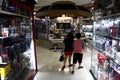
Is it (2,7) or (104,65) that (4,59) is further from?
(104,65)

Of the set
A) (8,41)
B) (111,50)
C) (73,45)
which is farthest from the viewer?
(73,45)

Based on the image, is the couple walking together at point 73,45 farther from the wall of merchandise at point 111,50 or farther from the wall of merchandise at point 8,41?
the wall of merchandise at point 8,41

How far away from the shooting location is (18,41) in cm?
439

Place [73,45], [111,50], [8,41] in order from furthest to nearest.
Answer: [73,45] < [111,50] < [8,41]

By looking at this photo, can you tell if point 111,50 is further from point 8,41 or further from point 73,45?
point 73,45

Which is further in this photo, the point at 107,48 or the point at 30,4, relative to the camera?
the point at 30,4

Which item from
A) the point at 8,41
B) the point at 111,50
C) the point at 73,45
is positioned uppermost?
the point at 8,41

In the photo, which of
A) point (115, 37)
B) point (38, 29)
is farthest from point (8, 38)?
point (38, 29)

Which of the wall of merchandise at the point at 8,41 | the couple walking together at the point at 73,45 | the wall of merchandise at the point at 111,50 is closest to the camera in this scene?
the wall of merchandise at the point at 8,41

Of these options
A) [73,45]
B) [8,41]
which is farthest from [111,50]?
[73,45]

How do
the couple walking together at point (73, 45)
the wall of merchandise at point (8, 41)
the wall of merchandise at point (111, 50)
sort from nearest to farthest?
1. the wall of merchandise at point (8, 41)
2. the wall of merchandise at point (111, 50)
3. the couple walking together at point (73, 45)

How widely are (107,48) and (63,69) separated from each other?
9.61 feet

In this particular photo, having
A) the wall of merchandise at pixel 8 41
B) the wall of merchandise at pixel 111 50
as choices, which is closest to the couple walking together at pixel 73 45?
the wall of merchandise at pixel 111 50

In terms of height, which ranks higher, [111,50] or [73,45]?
[111,50]
